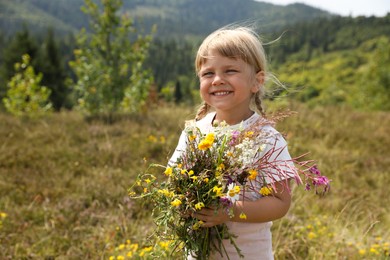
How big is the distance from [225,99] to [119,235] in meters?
2.30

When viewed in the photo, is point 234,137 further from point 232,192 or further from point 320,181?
point 320,181

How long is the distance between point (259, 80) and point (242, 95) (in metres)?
0.16

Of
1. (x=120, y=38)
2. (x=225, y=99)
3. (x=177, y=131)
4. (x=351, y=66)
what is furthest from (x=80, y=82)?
(x=351, y=66)

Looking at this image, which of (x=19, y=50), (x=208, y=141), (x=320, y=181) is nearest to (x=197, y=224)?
(x=208, y=141)

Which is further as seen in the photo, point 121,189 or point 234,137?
point 121,189

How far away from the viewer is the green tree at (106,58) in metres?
7.69

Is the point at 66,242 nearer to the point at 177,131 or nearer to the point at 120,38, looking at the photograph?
the point at 177,131

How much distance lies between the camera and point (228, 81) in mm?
1813

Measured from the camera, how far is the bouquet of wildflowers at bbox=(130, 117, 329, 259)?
56.1 inches

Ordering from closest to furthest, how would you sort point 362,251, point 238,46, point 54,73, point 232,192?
1. point 232,192
2. point 238,46
3. point 362,251
4. point 54,73

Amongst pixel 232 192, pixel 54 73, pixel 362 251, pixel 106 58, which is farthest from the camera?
pixel 54 73

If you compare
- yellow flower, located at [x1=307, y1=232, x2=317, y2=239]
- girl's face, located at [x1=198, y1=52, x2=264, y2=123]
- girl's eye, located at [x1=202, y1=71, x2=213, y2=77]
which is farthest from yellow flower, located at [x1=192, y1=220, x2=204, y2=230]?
yellow flower, located at [x1=307, y1=232, x2=317, y2=239]

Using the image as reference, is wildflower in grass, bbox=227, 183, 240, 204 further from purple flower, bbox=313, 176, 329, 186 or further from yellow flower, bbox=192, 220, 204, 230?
purple flower, bbox=313, 176, 329, 186

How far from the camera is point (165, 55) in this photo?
119 metres
